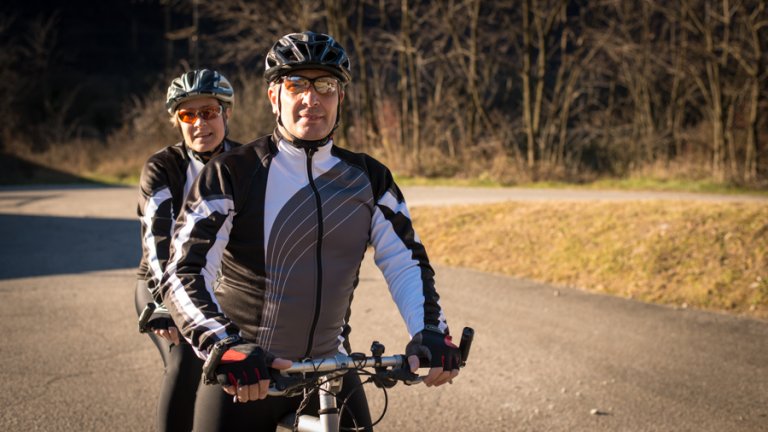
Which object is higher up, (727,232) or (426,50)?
(426,50)

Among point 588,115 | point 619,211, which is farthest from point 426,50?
point 619,211

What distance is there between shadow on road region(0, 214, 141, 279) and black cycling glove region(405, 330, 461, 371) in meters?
8.90

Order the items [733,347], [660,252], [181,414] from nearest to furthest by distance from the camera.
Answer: [181,414] → [733,347] → [660,252]

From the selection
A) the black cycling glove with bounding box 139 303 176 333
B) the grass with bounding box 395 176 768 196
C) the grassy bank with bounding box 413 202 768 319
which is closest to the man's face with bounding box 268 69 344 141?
the black cycling glove with bounding box 139 303 176 333

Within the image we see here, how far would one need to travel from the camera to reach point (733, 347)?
6.75 meters

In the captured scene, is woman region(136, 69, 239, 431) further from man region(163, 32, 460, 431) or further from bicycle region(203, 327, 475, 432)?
bicycle region(203, 327, 475, 432)

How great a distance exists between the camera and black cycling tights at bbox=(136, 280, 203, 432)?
11.0ft

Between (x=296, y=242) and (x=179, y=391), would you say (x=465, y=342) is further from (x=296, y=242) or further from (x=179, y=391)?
(x=179, y=391)

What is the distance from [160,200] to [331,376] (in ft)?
5.52

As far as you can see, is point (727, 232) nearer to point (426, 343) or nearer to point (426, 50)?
point (426, 343)

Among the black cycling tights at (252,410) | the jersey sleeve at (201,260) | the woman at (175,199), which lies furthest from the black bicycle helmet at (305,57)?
the woman at (175,199)

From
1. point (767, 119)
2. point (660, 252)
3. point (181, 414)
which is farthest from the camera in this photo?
point (767, 119)

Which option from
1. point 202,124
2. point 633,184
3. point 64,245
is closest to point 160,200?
point 202,124

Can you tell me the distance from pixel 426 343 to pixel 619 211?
915cm
